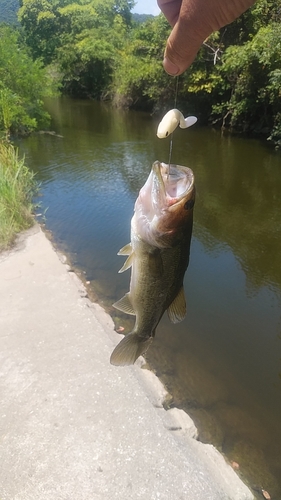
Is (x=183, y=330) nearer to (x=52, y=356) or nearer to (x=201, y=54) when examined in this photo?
(x=52, y=356)

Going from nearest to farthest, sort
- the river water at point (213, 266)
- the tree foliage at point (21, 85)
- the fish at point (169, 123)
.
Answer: the fish at point (169, 123) < the river water at point (213, 266) < the tree foliage at point (21, 85)

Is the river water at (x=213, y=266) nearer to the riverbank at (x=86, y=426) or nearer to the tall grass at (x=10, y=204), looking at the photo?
the riverbank at (x=86, y=426)

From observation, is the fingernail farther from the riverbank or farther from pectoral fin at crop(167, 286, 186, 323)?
the riverbank

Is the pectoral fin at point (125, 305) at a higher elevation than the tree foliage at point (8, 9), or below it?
below

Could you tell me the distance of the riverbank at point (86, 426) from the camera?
3288mm

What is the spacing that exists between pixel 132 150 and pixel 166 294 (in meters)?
15.9

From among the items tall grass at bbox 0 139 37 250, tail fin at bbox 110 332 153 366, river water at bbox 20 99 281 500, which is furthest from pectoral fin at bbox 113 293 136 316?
tall grass at bbox 0 139 37 250

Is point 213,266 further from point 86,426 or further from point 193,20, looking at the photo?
point 193,20

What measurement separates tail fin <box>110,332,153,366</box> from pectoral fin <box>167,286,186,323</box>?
22cm

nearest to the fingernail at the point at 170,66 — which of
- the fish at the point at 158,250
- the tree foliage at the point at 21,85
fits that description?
the fish at the point at 158,250

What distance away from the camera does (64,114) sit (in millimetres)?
28750

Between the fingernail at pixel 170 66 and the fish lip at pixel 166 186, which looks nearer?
the fingernail at pixel 170 66

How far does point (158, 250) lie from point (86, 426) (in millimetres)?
2464

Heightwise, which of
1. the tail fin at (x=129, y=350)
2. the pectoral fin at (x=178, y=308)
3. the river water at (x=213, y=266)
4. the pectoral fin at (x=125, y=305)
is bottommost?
the river water at (x=213, y=266)
